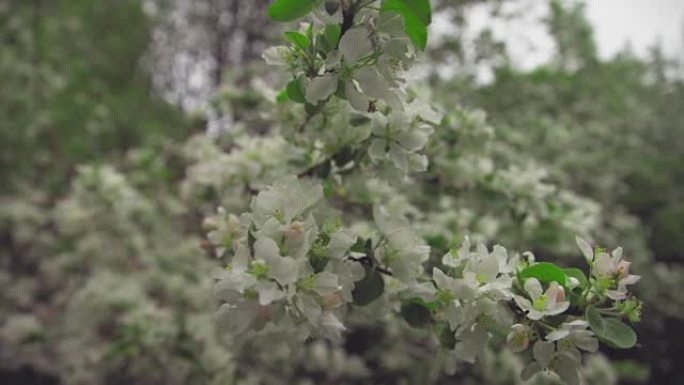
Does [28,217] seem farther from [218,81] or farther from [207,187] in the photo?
[207,187]

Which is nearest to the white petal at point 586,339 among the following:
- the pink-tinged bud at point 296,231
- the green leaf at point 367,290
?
the green leaf at point 367,290

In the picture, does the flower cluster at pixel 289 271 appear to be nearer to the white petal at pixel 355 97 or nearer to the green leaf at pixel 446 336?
the white petal at pixel 355 97

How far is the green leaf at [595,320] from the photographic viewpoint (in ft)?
3.44

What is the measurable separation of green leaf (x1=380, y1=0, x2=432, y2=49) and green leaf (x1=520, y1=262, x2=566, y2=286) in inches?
18.4

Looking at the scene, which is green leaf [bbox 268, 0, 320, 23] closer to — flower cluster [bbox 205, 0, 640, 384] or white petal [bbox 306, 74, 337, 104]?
flower cluster [bbox 205, 0, 640, 384]

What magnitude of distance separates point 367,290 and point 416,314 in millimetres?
207

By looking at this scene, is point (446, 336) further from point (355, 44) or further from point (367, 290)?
point (355, 44)

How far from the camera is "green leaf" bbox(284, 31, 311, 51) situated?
1125mm

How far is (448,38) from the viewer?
167 inches

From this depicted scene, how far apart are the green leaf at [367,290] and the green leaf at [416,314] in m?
0.17

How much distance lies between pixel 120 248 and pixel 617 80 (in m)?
5.84

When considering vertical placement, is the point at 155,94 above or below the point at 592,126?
above

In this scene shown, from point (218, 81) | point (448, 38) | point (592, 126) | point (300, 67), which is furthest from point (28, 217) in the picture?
point (592, 126)

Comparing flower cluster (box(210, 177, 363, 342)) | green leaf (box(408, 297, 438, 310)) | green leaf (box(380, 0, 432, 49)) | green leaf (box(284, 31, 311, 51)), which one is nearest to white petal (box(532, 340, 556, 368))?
green leaf (box(408, 297, 438, 310))
